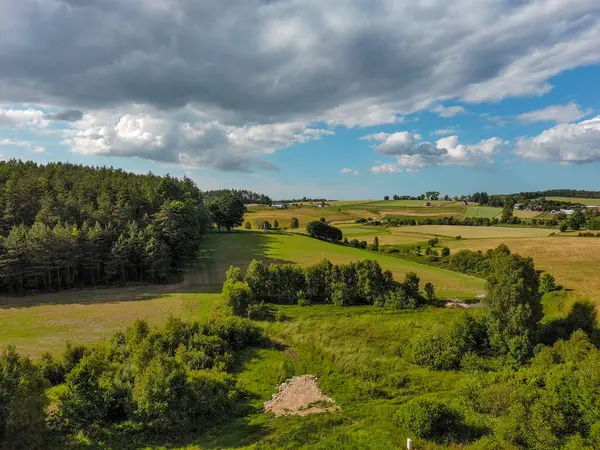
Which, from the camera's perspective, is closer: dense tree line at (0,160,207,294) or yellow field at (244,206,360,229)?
dense tree line at (0,160,207,294)

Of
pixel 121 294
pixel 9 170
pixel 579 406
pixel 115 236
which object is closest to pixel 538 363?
pixel 579 406

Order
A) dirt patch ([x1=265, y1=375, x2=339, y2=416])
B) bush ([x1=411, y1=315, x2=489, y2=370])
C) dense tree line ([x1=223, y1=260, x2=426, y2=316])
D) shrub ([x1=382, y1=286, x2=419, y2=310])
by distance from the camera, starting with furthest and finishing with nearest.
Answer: dense tree line ([x1=223, y1=260, x2=426, y2=316])
shrub ([x1=382, y1=286, x2=419, y2=310])
bush ([x1=411, y1=315, x2=489, y2=370])
dirt patch ([x1=265, y1=375, x2=339, y2=416])

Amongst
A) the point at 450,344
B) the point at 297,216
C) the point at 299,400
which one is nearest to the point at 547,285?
the point at 450,344

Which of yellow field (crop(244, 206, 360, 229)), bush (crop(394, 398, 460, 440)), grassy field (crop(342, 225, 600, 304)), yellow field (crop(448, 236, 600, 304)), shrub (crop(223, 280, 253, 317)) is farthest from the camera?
yellow field (crop(244, 206, 360, 229))

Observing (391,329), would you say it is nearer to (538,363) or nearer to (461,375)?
(461,375)

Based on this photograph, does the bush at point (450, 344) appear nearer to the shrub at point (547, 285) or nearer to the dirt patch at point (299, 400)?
the dirt patch at point (299, 400)

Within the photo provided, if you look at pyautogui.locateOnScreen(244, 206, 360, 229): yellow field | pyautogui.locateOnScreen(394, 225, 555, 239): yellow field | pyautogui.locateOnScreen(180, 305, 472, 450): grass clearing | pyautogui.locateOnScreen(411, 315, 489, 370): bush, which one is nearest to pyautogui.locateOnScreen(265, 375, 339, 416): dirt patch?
pyautogui.locateOnScreen(180, 305, 472, 450): grass clearing

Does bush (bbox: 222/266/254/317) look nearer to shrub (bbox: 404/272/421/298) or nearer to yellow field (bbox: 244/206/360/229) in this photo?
shrub (bbox: 404/272/421/298)
